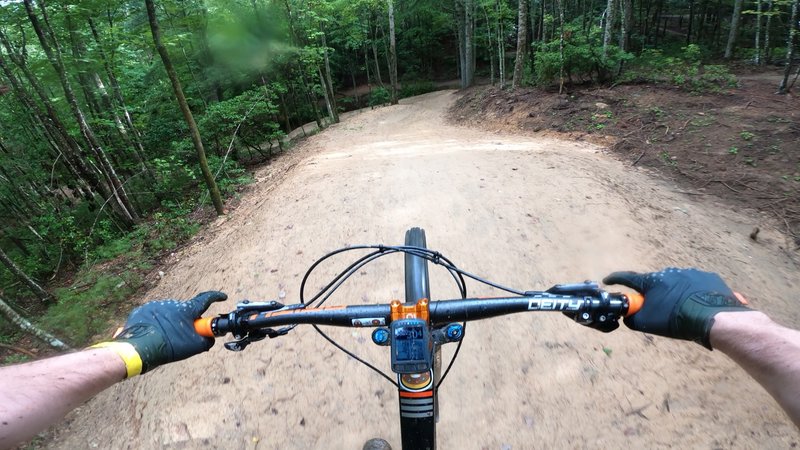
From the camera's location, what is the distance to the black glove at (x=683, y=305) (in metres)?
1.50

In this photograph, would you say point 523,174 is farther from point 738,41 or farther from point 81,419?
point 738,41

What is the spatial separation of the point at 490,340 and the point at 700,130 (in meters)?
8.10

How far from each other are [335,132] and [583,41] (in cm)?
976

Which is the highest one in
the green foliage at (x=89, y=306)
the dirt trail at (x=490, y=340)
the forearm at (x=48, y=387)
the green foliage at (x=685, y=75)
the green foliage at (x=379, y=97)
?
the forearm at (x=48, y=387)

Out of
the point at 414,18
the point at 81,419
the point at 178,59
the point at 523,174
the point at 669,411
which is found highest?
the point at 414,18

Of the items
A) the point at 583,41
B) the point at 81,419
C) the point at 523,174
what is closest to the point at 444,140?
the point at 523,174

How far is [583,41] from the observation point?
473 inches

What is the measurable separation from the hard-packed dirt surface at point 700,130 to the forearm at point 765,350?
5479mm

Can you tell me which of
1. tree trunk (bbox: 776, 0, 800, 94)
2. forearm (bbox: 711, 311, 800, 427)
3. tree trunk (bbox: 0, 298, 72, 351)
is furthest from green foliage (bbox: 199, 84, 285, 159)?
tree trunk (bbox: 776, 0, 800, 94)

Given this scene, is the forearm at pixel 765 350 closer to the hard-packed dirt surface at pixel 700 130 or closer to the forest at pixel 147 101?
the hard-packed dirt surface at pixel 700 130

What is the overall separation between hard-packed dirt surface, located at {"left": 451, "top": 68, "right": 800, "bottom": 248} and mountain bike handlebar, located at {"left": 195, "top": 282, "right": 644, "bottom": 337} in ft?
18.8

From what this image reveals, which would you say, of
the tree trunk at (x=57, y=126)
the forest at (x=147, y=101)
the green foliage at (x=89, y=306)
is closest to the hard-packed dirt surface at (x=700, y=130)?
the forest at (x=147, y=101)

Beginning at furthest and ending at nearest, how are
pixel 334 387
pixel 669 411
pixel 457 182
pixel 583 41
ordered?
pixel 583 41 < pixel 457 182 < pixel 334 387 < pixel 669 411

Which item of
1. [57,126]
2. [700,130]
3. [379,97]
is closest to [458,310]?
[700,130]
